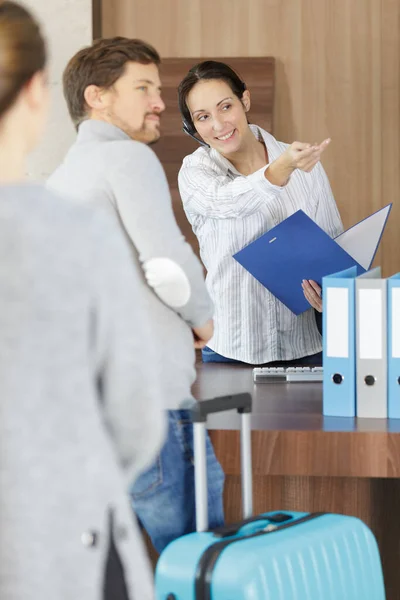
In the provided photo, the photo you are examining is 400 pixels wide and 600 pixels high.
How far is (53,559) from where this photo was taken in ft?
3.06

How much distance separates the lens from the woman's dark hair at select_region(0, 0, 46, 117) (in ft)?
3.13

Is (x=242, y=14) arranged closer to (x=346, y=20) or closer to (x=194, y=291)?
(x=346, y=20)

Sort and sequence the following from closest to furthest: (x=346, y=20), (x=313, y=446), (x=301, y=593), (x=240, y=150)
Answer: (x=301, y=593)
(x=313, y=446)
(x=240, y=150)
(x=346, y=20)

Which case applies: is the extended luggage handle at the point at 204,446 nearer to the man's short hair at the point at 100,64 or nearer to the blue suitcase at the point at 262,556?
the blue suitcase at the point at 262,556

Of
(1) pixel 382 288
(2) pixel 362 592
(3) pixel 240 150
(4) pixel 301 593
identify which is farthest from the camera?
(3) pixel 240 150

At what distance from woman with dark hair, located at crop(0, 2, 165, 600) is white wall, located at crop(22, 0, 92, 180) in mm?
3078

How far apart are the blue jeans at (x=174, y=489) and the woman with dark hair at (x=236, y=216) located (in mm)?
1168

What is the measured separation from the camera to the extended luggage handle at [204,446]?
1.53 meters

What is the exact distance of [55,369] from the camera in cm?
91

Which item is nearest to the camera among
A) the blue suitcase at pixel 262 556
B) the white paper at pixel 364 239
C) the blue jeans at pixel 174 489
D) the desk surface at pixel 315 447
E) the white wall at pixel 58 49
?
the blue suitcase at pixel 262 556

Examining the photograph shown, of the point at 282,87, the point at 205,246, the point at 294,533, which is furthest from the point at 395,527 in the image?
the point at 282,87

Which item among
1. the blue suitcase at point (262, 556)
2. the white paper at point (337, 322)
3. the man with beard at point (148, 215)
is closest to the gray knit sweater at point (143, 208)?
the man with beard at point (148, 215)

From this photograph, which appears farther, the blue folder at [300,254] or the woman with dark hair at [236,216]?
the woman with dark hair at [236,216]

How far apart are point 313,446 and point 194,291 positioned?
1.52ft
